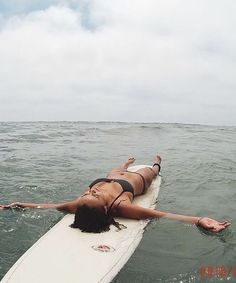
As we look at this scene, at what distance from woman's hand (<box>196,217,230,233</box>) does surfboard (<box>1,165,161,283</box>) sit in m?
0.96

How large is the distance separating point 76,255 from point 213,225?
2.03 metres

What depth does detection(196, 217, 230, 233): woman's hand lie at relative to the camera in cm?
507

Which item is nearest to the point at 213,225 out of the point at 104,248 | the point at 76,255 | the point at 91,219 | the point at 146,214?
the point at 146,214

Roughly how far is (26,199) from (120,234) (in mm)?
3495

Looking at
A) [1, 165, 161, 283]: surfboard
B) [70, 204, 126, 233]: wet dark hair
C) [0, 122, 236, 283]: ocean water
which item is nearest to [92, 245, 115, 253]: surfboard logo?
[1, 165, 161, 283]: surfboard

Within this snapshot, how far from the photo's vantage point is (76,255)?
463 cm

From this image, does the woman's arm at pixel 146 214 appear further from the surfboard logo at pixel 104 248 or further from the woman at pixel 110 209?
the surfboard logo at pixel 104 248

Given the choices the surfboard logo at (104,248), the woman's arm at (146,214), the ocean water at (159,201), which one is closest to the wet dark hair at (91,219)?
the surfboard logo at (104,248)

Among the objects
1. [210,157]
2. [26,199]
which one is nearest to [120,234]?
[26,199]

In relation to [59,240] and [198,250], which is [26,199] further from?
[198,250]

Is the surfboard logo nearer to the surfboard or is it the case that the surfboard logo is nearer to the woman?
the surfboard

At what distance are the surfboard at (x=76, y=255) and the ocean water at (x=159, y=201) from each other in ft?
0.80

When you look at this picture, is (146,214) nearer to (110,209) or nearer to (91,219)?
(110,209)

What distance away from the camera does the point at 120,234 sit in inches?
212
